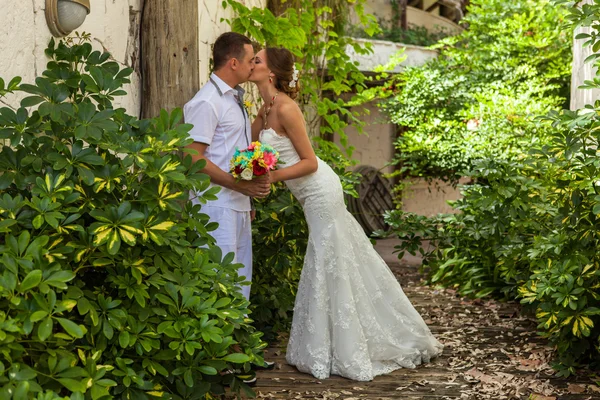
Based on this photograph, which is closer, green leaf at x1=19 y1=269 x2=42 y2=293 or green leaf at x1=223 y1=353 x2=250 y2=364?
green leaf at x1=19 y1=269 x2=42 y2=293

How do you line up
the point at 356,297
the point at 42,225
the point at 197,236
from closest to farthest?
the point at 42,225, the point at 197,236, the point at 356,297

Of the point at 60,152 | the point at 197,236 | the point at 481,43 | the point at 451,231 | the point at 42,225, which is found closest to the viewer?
the point at 42,225

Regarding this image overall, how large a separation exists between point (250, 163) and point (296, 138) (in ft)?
2.46

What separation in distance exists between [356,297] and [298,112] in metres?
1.21

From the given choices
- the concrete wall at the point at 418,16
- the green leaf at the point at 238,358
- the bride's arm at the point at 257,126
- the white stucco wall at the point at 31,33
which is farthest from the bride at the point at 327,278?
the concrete wall at the point at 418,16

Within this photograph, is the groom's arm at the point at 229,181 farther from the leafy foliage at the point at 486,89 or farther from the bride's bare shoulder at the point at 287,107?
the leafy foliage at the point at 486,89

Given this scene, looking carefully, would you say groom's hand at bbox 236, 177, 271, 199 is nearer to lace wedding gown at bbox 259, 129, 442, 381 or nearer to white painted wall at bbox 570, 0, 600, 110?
lace wedding gown at bbox 259, 129, 442, 381

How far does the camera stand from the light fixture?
3143 millimetres

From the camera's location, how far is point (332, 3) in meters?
9.00

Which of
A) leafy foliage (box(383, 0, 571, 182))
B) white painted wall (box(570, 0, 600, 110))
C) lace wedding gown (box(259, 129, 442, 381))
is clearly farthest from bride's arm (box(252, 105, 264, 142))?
leafy foliage (box(383, 0, 571, 182))

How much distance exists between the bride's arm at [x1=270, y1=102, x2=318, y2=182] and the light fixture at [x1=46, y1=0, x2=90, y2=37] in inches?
65.3

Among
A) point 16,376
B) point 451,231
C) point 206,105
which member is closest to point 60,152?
point 16,376

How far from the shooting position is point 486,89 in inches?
426

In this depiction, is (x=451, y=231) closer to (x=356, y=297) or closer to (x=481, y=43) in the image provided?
(x=356, y=297)
